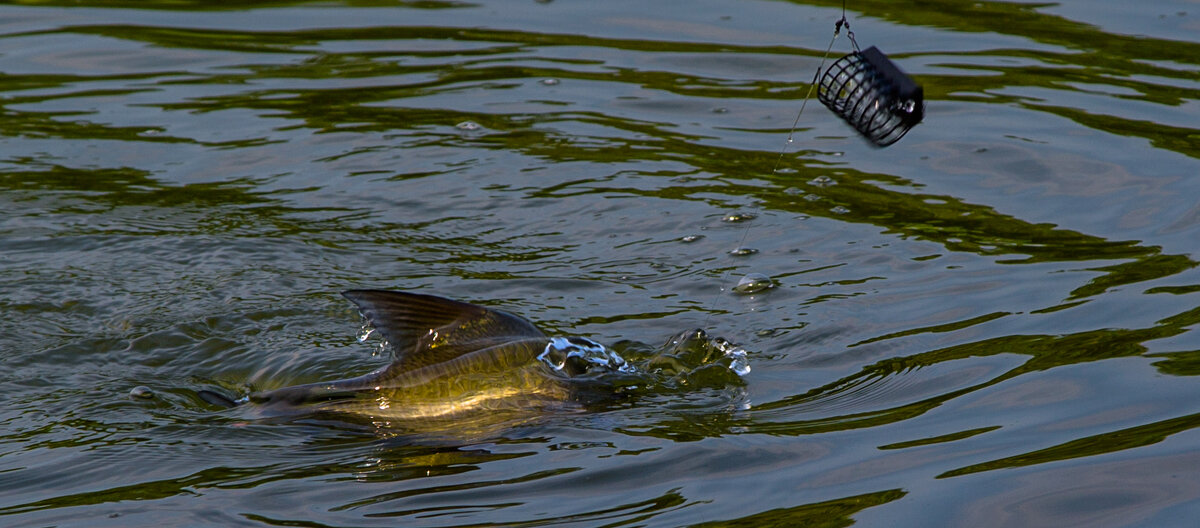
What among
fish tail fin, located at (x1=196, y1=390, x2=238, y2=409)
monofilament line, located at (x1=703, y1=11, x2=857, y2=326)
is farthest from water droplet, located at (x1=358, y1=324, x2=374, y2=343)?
monofilament line, located at (x1=703, y1=11, x2=857, y2=326)

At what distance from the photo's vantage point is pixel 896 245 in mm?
6098

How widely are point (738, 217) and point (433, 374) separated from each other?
7.80 feet

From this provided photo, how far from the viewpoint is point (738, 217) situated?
647 cm

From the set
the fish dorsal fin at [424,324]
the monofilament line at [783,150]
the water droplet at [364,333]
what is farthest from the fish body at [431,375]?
the monofilament line at [783,150]

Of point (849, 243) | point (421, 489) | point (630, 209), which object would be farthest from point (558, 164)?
point (421, 489)

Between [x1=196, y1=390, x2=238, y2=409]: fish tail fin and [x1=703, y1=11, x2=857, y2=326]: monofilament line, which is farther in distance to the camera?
[x1=703, y1=11, x2=857, y2=326]: monofilament line

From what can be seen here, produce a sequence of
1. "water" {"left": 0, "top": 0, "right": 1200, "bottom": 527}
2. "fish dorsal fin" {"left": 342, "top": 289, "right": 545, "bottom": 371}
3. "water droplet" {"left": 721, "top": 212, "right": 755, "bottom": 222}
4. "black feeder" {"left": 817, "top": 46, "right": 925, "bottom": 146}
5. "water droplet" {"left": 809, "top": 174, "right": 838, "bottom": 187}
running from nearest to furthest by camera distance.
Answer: "water" {"left": 0, "top": 0, "right": 1200, "bottom": 527} → "fish dorsal fin" {"left": 342, "top": 289, "right": 545, "bottom": 371} → "black feeder" {"left": 817, "top": 46, "right": 925, "bottom": 146} → "water droplet" {"left": 721, "top": 212, "right": 755, "bottom": 222} → "water droplet" {"left": 809, "top": 174, "right": 838, "bottom": 187}

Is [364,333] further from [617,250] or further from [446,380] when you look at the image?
[617,250]

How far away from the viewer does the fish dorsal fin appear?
438 centimetres

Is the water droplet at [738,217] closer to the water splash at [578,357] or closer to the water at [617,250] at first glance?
the water at [617,250]

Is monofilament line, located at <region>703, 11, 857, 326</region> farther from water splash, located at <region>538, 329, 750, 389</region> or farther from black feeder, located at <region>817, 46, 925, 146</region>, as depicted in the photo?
water splash, located at <region>538, 329, 750, 389</region>

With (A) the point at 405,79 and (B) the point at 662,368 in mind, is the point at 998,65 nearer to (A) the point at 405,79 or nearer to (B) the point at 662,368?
(A) the point at 405,79

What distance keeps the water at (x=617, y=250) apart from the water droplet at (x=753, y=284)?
0.07 metres

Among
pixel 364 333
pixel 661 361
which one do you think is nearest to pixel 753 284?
pixel 661 361
